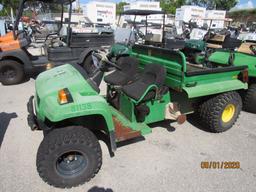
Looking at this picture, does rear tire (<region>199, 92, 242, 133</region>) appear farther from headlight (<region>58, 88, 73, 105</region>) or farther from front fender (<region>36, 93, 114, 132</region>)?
headlight (<region>58, 88, 73, 105</region>)

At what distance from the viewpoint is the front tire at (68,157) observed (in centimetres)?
218

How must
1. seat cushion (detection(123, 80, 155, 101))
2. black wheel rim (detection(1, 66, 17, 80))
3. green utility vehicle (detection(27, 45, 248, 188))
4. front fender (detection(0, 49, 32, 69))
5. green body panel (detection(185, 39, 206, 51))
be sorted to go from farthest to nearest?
green body panel (detection(185, 39, 206, 51)) < black wheel rim (detection(1, 66, 17, 80)) < front fender (detection(0, 49, 32, 69)) < seat cushion (detection(123, 80, 155, 101)) < green utility vehicle (detection(27, 45, 248, 188))

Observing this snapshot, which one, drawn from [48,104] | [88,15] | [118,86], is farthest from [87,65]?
[88,15]

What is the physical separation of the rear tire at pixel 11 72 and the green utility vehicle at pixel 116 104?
3001 mm

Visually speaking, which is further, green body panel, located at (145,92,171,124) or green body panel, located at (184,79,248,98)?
green body panel, located at (145,92,171,124)

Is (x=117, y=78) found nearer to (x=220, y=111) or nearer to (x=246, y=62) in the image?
(x=220, y=111)

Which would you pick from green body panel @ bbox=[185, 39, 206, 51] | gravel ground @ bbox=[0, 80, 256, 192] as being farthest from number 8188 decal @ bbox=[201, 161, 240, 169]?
green body panel @ bbox=[185, 39, 206, 51]

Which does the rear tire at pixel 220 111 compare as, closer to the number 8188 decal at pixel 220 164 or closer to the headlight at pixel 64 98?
the number 8188 decal at pixel 220 164

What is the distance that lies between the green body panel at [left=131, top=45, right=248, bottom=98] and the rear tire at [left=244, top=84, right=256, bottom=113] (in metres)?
0.60

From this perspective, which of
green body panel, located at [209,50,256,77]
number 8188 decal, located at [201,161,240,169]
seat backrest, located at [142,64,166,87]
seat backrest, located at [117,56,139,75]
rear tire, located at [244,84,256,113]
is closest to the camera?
number 8188 decal, located at [201,161,240,169]

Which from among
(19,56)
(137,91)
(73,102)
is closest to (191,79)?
(137,91)

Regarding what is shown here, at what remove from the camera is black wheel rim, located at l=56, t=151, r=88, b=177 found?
235 cm

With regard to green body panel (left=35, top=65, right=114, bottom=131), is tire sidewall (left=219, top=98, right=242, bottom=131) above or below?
below

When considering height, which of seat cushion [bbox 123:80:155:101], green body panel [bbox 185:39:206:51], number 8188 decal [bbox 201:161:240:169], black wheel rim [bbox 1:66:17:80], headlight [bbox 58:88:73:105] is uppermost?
green body panel [bbox 185:39:206:51]
